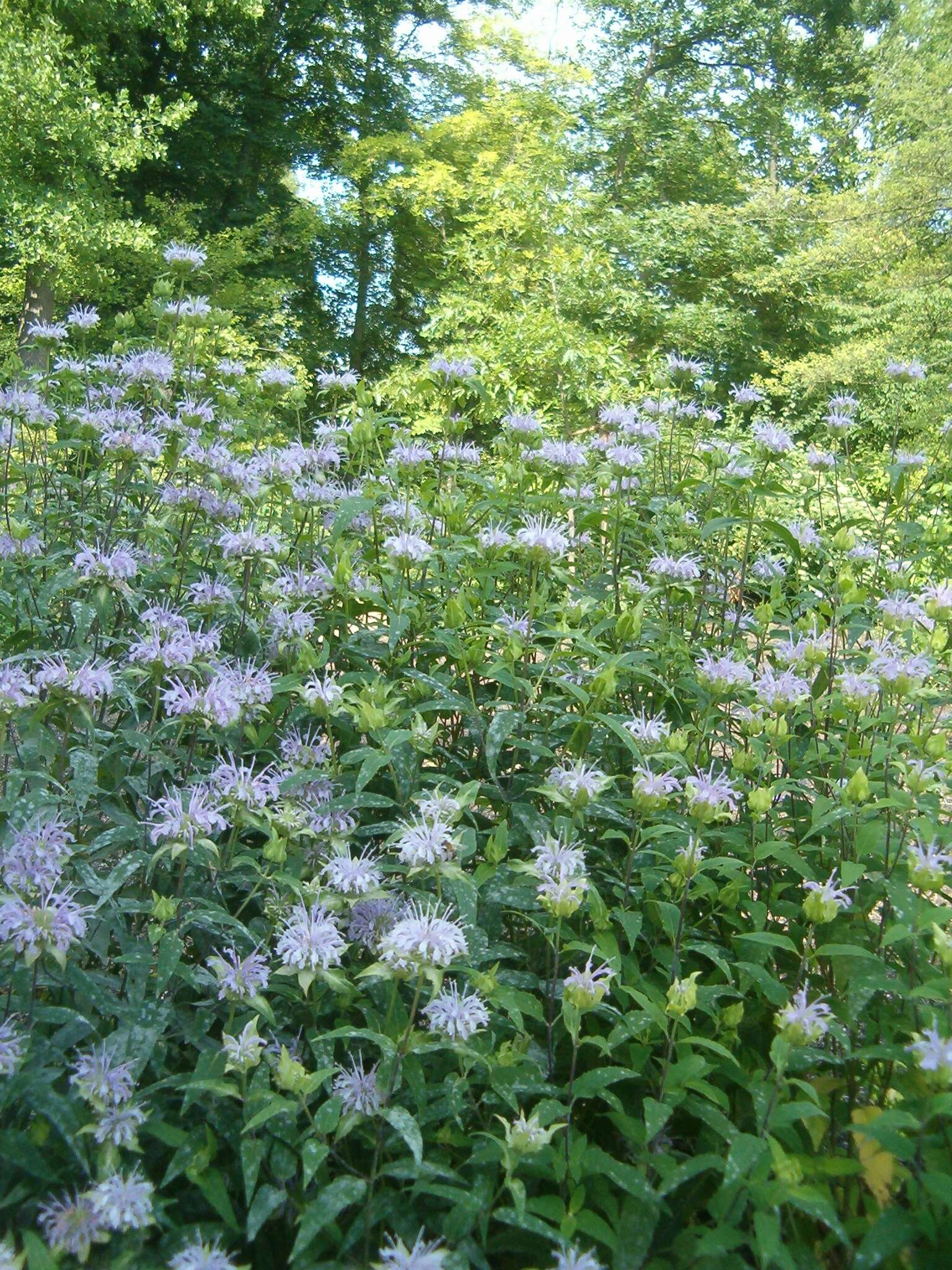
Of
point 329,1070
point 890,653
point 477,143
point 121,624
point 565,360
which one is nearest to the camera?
point 329,1070

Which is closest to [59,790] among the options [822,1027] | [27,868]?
[27,868]

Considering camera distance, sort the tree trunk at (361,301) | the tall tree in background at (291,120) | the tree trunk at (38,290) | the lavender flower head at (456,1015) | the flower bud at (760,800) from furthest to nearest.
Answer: the tree trunk at (361,301)
the tall tree in background at (291,120)
the tree trunk at (38,290)
the flower bud at (760,800)
the lavender flower head at (456,1015)

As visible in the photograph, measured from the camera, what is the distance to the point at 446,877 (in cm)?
162

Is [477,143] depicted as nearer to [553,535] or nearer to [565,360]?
[565,360]

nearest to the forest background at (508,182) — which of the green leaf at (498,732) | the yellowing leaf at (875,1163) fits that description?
the green leaf at (498,732)

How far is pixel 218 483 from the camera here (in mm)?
2354

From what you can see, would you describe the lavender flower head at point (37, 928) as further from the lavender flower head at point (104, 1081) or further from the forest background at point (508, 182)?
the forest background at point (508, 182)

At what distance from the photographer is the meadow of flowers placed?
54.7 inches

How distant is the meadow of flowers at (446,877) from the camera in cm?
139

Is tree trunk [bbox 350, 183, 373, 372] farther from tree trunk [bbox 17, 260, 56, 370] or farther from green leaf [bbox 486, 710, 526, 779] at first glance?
green leaf [bbox 486, 710, 526, 779]

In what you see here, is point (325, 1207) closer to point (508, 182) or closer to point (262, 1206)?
point (262, 1206)

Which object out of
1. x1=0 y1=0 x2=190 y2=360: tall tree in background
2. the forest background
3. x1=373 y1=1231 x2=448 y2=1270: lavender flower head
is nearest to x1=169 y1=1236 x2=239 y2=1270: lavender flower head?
x1=373 y1=1231 x2=448 y2=1270: lavender flower head

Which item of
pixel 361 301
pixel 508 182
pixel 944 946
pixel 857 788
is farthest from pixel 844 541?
pixel 361 301

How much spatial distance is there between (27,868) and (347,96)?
16.1 metres
